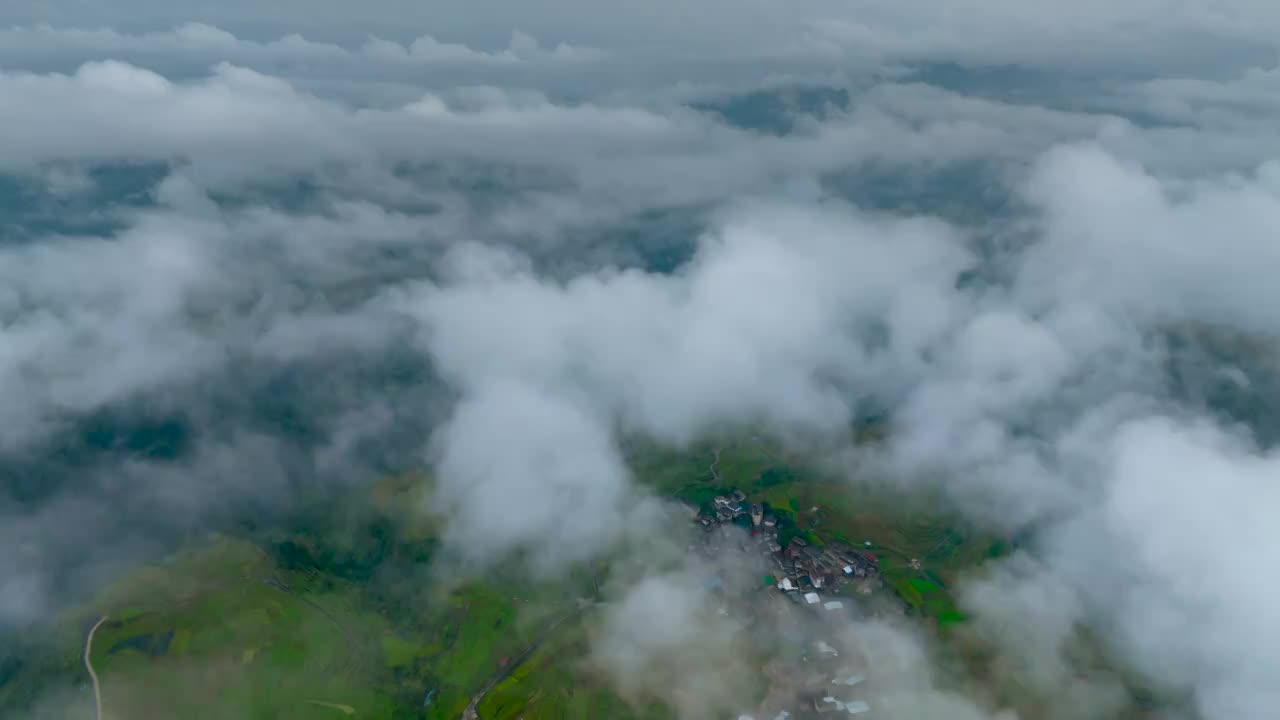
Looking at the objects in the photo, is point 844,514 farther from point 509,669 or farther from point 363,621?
point 363,621

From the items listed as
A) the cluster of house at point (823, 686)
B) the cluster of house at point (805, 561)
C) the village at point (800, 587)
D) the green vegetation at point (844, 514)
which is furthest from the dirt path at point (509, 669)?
the green vegetation at point (844, 514)

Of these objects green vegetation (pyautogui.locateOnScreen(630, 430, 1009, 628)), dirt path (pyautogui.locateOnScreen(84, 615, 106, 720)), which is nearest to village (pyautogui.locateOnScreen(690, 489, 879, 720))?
green vegetation (pyautogui.locateOnScreen(630, 430, 1009, 628))

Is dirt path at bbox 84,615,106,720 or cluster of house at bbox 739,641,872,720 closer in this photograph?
cluster of house at bbox 739,641,872,720

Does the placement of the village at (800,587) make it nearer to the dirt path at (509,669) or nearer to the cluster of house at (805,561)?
the cluster of house at (805,561)

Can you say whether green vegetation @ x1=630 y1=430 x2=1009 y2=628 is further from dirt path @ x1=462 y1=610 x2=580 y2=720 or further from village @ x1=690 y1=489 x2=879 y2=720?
dirt path @ x1=462 y1=610 x2=580 y2=720

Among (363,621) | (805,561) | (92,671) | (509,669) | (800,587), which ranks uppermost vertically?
(805,561)

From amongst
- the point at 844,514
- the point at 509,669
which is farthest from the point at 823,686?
the point at 844,514

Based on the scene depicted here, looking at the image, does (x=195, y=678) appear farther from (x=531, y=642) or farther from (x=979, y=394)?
(x=979, y=394)
